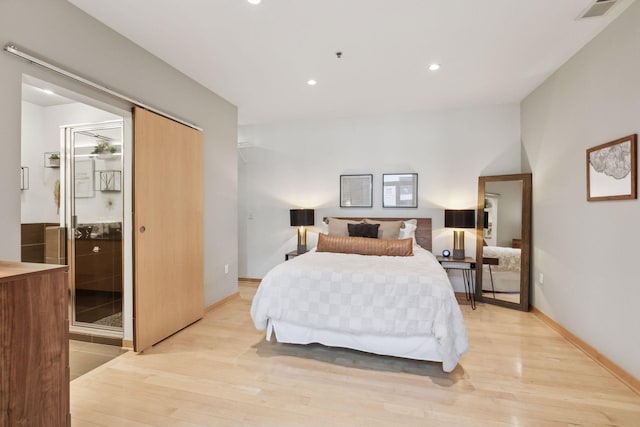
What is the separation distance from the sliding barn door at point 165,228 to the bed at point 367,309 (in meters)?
0.94

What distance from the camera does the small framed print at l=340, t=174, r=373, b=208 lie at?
4.34 meters

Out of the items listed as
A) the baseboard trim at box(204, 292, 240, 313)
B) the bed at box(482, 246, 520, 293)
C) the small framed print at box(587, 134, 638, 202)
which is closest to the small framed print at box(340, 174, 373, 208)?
the bed at box(482, 246, 520, 293)

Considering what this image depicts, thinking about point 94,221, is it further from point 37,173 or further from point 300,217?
point 300,217

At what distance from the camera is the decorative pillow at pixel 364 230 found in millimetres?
3654

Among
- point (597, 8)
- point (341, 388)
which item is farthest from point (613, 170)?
point (341, 388)

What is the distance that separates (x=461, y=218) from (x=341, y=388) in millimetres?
2697

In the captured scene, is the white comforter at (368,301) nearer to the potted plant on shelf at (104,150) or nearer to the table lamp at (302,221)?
the table lamp at (302,221)

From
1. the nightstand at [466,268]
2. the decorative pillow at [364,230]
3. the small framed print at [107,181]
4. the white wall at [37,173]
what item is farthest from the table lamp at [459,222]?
the white wall at [37,173]

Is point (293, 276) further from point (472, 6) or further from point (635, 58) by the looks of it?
point (635, 58)

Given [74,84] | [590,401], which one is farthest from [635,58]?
[74,84]

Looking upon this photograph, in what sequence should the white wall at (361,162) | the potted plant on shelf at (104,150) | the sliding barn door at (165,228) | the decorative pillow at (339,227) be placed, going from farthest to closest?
the white wall at (361,162)
the decorative pillow at (339,227)
the potted plant on shelf at (104,150)
the sliding barn door at (165,228)

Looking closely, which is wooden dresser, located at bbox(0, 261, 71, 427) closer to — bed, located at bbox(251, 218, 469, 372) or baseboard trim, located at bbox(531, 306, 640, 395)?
bed, located at bbox(251, 218, 469, 372)

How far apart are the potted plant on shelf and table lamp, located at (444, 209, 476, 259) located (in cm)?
415

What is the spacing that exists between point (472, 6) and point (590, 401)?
276cm
